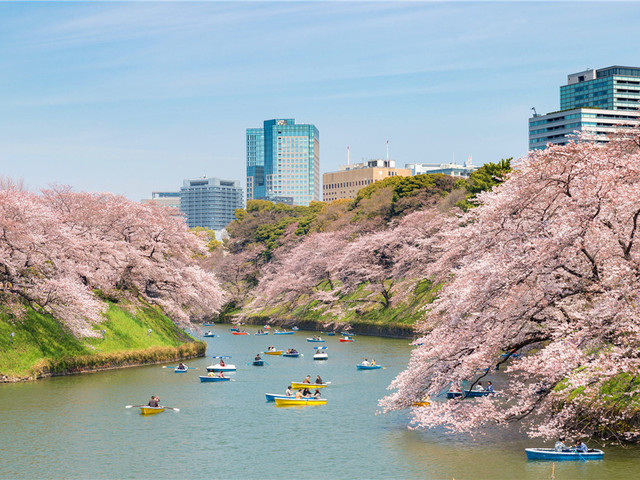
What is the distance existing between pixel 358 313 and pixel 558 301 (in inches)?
2449

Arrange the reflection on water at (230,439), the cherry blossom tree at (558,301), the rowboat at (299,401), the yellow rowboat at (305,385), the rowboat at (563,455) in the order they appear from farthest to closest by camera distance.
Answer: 1. the yellow rowboat at (305,385)
2. the rowboat at (299,401)
3. the reflection on water at (230,439)
4. the rowboat at (563,455)
5. the cherry blossom tree at (558,301)

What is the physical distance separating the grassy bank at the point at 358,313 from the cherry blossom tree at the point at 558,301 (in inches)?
1562

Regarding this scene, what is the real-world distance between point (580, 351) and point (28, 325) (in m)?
37.5

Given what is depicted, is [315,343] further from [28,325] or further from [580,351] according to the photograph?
[580,351]

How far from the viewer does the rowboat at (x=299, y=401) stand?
4106 centimetres

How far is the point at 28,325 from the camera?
48406 millimetres

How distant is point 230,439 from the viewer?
33.0 metres

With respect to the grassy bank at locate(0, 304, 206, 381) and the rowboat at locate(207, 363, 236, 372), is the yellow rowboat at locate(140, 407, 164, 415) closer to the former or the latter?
the grassy bank at locate(0, 304, 206, 381)

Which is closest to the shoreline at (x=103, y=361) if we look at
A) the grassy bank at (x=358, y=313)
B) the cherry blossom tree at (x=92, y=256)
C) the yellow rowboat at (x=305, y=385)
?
the cherry blossom tree at (x=92, y=256)

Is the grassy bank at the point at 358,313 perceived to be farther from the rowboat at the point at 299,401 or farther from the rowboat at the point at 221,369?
the rowboat at the point at 299,401

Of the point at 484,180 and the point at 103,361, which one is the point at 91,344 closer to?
the point at 103,361

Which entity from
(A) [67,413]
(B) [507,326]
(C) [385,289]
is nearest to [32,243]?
(A) [67,413]

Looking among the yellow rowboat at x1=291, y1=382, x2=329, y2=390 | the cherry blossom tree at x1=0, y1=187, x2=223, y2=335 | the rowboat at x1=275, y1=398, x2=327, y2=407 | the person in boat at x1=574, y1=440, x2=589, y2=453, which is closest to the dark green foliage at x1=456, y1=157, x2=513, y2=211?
the cherry blossom tree at x1=0, y1=187, x2=223, y2=335

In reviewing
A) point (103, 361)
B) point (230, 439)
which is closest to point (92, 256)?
point (103, 361)
